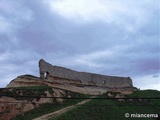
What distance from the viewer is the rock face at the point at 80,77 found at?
43.1 meters

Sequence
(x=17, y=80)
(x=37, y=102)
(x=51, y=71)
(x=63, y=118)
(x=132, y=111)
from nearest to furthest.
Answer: (x=63, y=118)
(x=37, y=102)
(x=132, y=111)
(x=17, y=80)
(x=51, y=71)

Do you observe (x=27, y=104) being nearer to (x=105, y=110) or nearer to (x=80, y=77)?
(x=105, y=110)

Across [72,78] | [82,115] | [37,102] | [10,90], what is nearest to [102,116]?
[82,115]

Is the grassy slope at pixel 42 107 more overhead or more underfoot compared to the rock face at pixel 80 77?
more underfoot

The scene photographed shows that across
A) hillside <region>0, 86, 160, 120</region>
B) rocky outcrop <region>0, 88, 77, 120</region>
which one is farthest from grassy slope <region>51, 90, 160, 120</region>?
rocky outcrop <region>0, 88, 77, 120</region>

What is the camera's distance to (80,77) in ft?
169

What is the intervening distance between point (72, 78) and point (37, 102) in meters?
18.3

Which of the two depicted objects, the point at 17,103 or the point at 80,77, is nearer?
the point at 17,103

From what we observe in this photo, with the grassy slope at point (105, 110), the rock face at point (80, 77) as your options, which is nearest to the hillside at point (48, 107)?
the grassy slope at point (105, 110)

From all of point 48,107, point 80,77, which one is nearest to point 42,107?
point 48,107

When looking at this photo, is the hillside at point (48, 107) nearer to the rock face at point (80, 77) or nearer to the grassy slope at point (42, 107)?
the grassy slope at point (42, 107)

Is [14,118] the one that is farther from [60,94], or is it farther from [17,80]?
[17,80]

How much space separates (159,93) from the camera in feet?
155

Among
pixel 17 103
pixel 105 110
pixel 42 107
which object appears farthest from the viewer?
pixel 42 107
